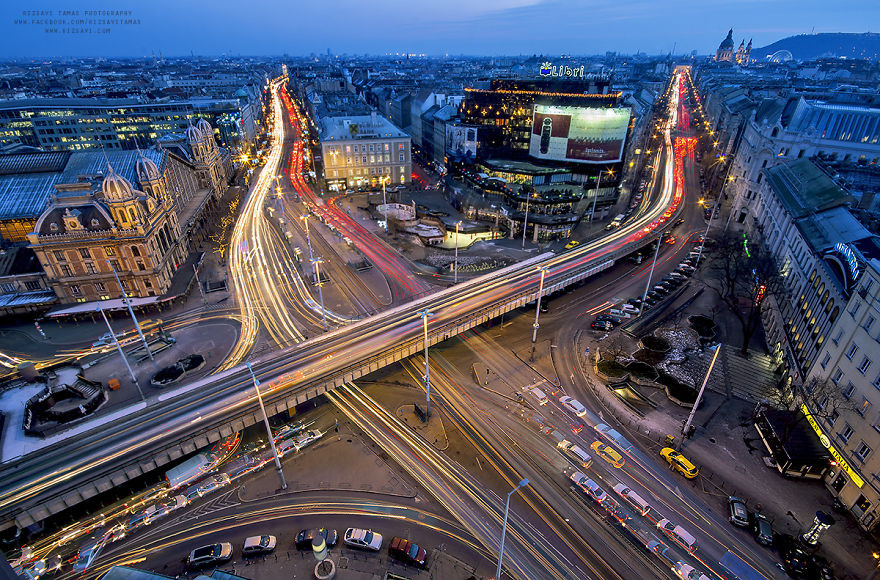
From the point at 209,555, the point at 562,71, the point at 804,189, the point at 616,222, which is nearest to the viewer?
the point at 209,555

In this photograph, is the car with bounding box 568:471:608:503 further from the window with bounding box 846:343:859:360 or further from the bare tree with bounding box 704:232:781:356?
the bare tree with bounding box 704:232:781:356

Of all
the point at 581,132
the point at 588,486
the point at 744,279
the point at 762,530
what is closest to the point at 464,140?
the point at 581,132

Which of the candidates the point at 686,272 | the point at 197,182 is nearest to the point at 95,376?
the point at 197,182

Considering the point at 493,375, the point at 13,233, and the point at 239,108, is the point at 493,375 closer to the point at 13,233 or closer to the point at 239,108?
the point at 13,233

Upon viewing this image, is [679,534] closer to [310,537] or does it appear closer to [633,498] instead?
[633,498]

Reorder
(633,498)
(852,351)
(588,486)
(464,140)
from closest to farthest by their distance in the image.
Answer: (633,498), (588,486), (852,351), (464,140)

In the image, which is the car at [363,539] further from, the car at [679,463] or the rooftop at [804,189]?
the rooftop at [804,189]

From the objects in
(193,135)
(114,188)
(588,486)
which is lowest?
(588,486)
